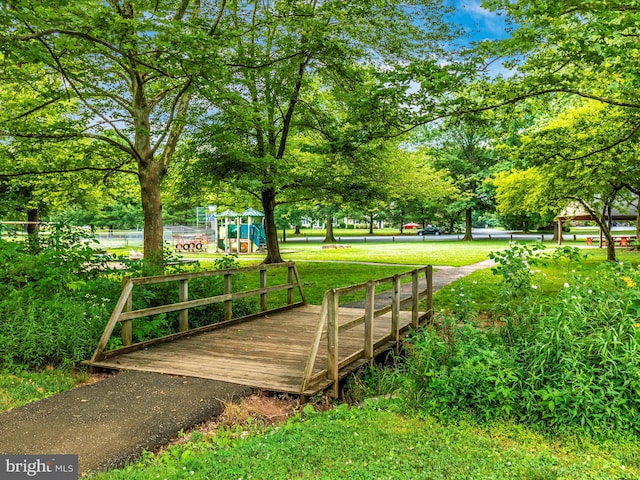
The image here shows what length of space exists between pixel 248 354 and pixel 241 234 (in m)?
24.3

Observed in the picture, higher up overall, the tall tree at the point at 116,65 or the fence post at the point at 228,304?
the tall tree at the point at 116,65

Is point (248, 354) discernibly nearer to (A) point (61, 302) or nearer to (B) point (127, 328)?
(B) point (127, 328)

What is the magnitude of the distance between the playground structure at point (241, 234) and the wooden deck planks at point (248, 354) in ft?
70.4

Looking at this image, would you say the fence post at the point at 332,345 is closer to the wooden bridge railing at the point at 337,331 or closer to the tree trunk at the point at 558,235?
the wooden bridge railing at the point at 337,331

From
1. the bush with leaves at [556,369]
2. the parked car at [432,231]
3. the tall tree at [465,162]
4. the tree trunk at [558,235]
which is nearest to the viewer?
the bush with leaves at [556,369]

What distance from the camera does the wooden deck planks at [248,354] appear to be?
491 centimetres

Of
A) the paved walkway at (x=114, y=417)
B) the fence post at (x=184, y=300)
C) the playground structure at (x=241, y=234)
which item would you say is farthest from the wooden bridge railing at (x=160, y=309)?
the playground structure at (x=241, y=234)

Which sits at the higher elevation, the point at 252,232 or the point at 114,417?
the point at 252,232

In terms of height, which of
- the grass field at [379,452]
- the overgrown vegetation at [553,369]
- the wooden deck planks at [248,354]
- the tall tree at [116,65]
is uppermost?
the tall tree at [116,65]

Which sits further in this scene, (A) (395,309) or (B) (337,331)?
(A) (395,309)

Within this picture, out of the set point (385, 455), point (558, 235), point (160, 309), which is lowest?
point (385, 455)

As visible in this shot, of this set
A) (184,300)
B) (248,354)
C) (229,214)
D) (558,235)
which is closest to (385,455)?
(248,354)

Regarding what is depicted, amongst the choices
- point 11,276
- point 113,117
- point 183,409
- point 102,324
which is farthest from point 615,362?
point 113,117

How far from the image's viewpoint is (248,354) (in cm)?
574
